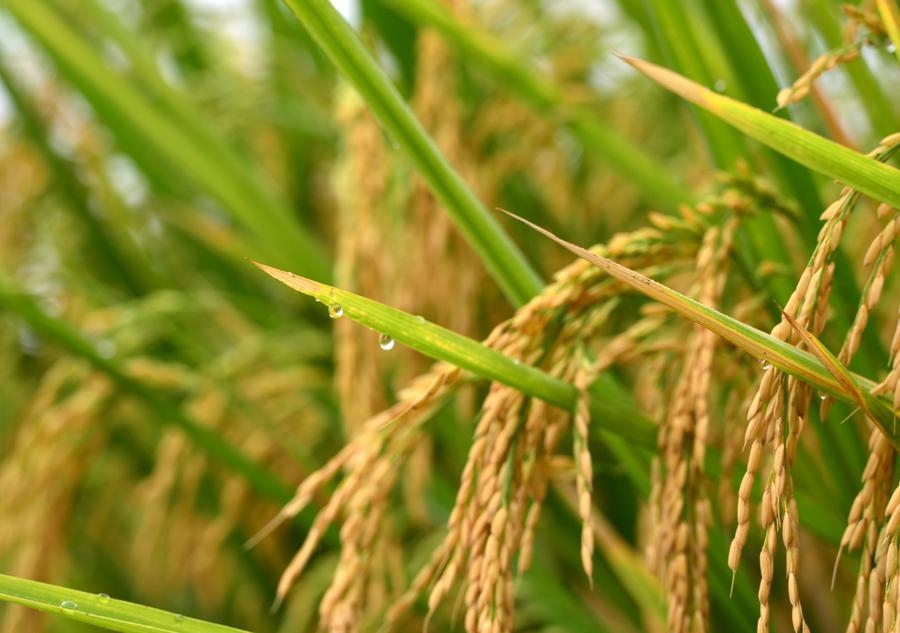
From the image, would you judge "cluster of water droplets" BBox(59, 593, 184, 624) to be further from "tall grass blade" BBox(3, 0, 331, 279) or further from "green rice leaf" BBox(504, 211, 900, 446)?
"tall grass blade" BBox(3, 0, 331, 279)

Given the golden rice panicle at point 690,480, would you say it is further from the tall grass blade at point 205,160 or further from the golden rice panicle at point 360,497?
the tall grass blade at point 205,160

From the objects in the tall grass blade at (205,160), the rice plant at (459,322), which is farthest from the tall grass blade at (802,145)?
the tall grass blade at (205,160)

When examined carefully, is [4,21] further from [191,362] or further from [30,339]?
[191,362]

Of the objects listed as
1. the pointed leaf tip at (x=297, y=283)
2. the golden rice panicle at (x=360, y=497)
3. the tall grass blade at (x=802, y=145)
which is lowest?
the golden rice panicle at (x=360, y=497)

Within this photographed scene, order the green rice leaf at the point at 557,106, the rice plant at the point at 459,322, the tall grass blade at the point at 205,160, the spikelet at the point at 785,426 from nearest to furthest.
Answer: the spikelet at the point at 785,426, the rice plant at the point at 459,322, the green rice leaf at the point at 557,106, the tall grass blade at the point at 205,160

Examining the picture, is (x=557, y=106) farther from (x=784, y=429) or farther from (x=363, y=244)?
(x=784, y=429)

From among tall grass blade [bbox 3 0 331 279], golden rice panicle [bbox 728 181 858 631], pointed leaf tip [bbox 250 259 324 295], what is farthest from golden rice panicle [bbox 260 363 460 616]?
tall grass blade [bbox 3 0 331 279]

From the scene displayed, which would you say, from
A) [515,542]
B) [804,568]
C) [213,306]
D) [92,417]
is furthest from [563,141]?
[515,542]

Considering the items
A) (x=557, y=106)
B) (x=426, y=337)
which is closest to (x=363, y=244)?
(x=557, y=106)
